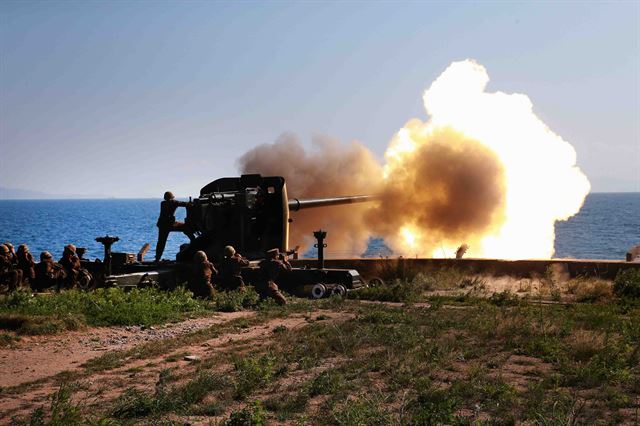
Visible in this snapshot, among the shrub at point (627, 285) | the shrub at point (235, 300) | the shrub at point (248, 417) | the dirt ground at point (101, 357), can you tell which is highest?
the shrub at point (627, 285)

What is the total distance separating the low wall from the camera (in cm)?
2148

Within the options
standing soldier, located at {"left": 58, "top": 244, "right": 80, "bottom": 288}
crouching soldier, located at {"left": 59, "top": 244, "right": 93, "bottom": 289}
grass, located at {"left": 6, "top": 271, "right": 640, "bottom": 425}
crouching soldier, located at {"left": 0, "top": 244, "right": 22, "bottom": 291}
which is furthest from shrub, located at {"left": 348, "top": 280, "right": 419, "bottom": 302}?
crouching soldier, located at {"left": 0, "top": 244, "right": 22, "bottom": 291}

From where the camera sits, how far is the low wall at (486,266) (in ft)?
70.5

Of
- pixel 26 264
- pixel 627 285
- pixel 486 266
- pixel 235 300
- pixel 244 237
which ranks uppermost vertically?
pixel 244 237

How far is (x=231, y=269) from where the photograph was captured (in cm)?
1925

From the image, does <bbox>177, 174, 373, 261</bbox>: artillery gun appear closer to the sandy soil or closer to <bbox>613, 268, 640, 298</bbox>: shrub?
the sandy soil

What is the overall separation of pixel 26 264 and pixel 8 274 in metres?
0.55

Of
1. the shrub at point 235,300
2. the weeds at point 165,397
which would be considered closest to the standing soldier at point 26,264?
the shrub at point 235,300

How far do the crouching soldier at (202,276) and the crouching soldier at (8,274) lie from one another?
3.95m

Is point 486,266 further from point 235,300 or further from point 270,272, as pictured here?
point 235,300

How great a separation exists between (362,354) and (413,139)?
19630mm

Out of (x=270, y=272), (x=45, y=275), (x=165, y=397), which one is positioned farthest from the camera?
(x=270, y=272)

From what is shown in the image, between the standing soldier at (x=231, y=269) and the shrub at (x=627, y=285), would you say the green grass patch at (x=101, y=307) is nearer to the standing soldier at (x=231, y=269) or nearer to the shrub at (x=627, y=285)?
the standing soldier at (x=231, y=269)

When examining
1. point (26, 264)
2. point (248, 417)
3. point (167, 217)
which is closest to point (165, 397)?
point (248, 417)
